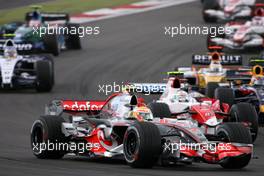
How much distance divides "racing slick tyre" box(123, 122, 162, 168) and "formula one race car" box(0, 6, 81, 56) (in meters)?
17.6

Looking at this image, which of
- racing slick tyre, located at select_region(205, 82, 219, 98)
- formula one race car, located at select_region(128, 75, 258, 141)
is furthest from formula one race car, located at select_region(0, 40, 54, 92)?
formula one race car, located at select_region(128, 75, 258, 141)

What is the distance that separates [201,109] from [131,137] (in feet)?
13.3

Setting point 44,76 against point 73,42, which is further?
point 73,42

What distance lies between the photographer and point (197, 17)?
44.4 m

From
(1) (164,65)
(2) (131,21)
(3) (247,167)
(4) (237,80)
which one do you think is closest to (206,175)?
(3) (247,167)

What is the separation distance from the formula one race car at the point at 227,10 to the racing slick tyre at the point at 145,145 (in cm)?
2465

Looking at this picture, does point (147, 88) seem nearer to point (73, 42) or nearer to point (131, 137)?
point (131, 137)

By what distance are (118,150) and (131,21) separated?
27497mm

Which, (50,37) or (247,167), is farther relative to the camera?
(50,37)

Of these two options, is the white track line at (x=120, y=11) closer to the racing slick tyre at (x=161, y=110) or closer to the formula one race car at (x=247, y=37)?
the formula one race car at (x=247, y=37)

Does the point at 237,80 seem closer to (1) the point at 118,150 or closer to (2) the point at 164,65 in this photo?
(2) the point at 164,65

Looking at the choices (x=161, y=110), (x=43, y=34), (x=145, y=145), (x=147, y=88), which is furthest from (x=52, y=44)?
(x=145, y=145)

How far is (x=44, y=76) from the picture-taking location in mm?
28812

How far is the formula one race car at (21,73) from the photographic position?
28.5 meters
